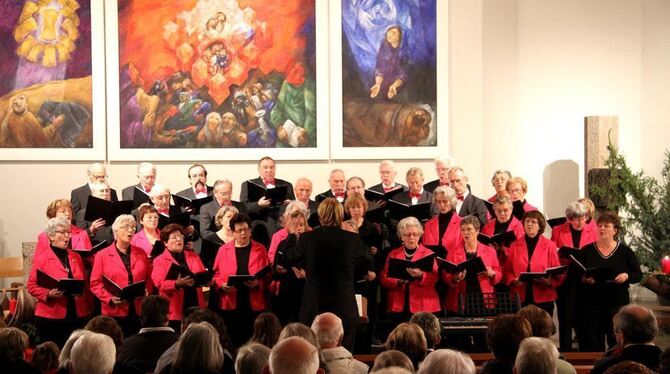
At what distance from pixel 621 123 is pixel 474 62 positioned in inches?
72.1

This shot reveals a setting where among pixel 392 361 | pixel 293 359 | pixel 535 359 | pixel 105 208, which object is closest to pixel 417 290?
pixel 105 208

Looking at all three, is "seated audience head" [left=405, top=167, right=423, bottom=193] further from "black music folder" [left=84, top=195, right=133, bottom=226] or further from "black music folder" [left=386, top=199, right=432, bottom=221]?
"black music folder" [left=84, top=195, right=133, bottom=226]

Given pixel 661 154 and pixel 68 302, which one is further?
pixel 661 154

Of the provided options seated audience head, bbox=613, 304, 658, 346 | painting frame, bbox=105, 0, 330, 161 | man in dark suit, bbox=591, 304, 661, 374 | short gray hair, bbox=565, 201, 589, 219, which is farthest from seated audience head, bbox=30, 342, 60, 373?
painting frame, bbox=105, 0, 330, 161

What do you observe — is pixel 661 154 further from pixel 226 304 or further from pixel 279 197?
pixel 226 304

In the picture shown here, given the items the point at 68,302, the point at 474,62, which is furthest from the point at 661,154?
the point at 68,302

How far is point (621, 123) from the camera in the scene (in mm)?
11617

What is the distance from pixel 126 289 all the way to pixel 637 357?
3.79 m

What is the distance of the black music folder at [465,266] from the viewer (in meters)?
7.70

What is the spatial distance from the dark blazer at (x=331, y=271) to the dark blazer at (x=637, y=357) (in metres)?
2.40

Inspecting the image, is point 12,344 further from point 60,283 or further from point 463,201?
point 463,201

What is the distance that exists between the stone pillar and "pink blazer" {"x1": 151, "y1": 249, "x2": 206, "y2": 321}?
4.93 m

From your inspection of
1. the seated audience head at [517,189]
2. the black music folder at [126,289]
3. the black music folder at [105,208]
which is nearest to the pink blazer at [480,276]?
the seated audience head at [517,189]

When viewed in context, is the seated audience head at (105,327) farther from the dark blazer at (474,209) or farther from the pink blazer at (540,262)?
the dark blazer at (474,209)
